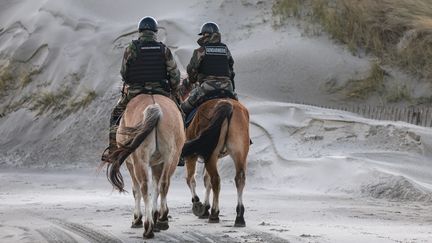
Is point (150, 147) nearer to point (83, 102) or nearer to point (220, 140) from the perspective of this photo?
point (220, 140)

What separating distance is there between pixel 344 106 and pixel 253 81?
2760 millimetres

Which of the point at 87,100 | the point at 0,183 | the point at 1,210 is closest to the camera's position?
the point at 1,210

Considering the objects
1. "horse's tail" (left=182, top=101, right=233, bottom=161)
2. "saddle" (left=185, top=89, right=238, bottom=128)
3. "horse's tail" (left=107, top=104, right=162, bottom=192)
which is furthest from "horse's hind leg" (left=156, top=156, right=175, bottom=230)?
"saddle" (left=185, top=89, right=238, bottom=128)

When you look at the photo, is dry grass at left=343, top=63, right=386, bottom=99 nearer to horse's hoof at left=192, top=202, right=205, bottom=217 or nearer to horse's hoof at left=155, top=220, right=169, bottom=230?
horse's hoof at left=192, top=202, right=205, bottom=217

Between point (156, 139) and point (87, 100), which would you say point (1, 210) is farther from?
point (87, 100)

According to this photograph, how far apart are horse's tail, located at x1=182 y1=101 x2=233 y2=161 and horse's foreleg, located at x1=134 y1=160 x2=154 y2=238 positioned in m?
1.70

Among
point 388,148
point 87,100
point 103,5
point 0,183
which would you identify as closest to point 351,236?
point 388,148

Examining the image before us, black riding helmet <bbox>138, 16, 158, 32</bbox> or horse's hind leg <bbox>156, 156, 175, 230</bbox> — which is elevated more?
black riding helmet <bbox>138, 16, 158, 32</bbox>

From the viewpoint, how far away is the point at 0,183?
18.4 m

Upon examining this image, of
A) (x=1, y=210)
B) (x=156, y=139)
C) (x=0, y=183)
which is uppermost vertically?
(x=156, y=139)

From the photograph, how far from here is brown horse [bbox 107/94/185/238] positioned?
29.3 ft

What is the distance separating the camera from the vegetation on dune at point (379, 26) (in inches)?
916

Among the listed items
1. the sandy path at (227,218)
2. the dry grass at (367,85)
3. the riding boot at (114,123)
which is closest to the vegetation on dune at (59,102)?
the sandy path at (227,218)

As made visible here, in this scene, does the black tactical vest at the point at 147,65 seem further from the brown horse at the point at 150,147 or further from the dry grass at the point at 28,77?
the dry grass at the point at 28,77
